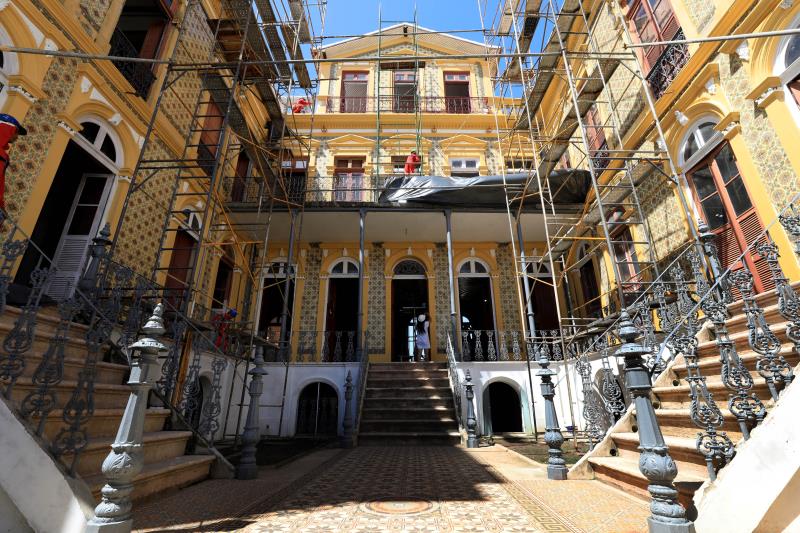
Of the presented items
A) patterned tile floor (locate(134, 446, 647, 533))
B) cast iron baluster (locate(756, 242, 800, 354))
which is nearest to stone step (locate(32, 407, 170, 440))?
patterned tile floor (locate(134, 446, 647, 533))

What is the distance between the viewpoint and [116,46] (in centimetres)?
730

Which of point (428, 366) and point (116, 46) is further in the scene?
point (428, 366)

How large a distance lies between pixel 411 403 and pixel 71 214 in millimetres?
7181

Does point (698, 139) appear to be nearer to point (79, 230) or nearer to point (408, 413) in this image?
point (408, 413)

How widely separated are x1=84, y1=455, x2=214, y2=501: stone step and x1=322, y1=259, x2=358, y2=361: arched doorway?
7580mm

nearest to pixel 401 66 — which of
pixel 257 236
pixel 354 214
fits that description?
pixel 354 214

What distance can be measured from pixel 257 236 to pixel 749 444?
11194 mm

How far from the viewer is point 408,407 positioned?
7699 mm

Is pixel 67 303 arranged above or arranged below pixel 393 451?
above

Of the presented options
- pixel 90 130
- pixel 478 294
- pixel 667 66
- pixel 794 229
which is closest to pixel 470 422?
pixel 794 229

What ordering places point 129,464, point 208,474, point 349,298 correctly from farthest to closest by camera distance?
point 349,298
point 208,474
point 129,464

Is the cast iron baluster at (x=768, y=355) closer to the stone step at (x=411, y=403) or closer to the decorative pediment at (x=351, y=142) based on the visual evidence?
the stone step at (x=411, y=403)

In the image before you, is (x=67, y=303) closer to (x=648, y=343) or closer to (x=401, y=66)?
(x=648, y=343)

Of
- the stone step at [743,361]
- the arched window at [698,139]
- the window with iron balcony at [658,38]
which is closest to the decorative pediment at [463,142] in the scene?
the window with iron balcony at [658,38]
